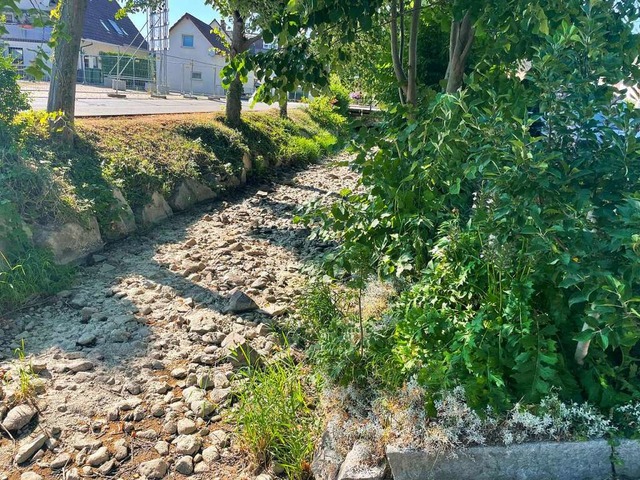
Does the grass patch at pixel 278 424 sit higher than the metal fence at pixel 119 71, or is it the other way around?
the metal fence at pixel 119 71

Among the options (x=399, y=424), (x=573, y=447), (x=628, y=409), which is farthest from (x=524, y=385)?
(x=399, y=424)

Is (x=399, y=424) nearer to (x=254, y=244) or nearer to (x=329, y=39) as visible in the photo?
(x=329, y=39)

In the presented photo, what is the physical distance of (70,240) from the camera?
5453mm

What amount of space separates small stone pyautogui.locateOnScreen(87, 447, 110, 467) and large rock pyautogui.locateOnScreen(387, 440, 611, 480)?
173cm

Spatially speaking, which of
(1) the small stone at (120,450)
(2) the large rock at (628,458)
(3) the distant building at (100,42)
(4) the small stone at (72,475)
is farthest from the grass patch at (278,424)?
(3) the distant building at (100,42)

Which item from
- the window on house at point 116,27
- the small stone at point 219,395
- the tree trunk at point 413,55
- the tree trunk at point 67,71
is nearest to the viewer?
the small stone at point 219,395

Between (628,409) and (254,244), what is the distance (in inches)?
198

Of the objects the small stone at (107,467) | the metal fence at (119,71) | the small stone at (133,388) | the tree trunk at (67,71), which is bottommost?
the small stone at (107,467)

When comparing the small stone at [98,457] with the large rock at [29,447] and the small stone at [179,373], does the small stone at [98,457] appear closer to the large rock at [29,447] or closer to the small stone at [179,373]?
the large rock at [29,447]

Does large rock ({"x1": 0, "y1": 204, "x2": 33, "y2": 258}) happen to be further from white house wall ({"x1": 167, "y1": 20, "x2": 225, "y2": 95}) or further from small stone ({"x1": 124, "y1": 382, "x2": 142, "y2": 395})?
white house wall ({"x1": 167, "y1": 20, "x2": 225, "y2": 95})

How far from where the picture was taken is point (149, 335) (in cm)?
417

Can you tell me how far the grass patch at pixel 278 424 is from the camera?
2.71m

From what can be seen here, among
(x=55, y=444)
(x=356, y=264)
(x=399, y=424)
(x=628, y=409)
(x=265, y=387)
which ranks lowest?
(x=55, y=444)

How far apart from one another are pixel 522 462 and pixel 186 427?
193cm
